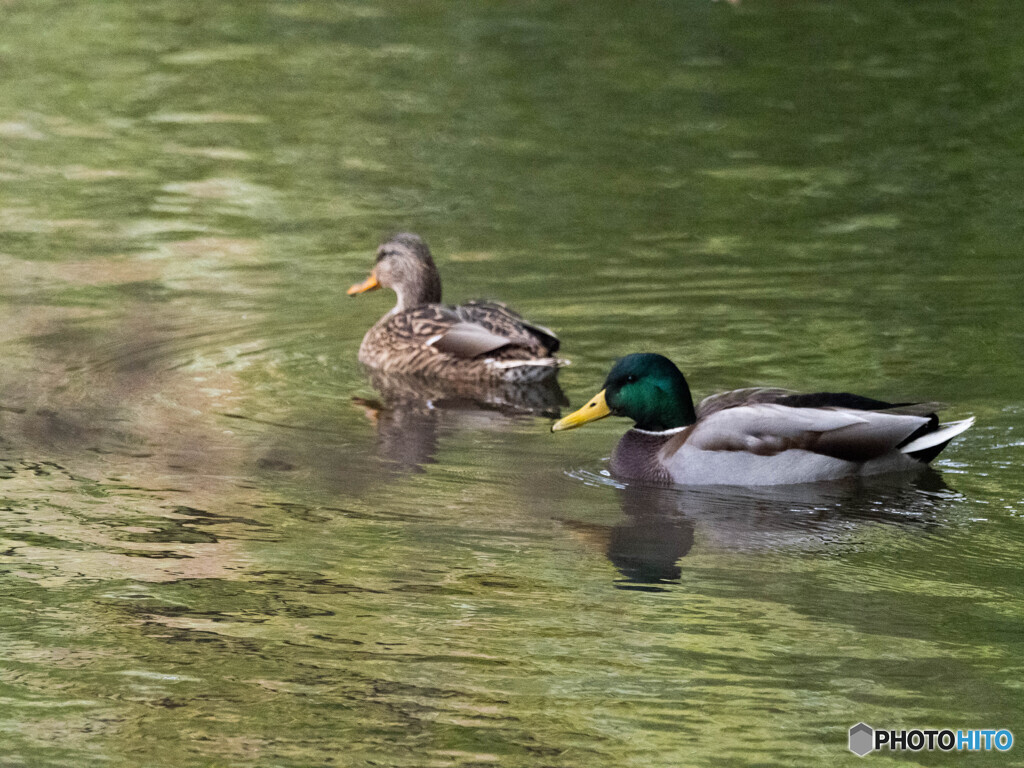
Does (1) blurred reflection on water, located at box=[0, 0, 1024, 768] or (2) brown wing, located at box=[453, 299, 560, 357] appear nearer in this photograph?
(1) blurred reflection on water, located at box=[0, 0, 1024, 768]

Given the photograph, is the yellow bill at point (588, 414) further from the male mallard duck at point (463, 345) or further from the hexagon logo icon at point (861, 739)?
the hexagon logo icon at point (861, 739)

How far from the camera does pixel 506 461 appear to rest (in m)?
8.73

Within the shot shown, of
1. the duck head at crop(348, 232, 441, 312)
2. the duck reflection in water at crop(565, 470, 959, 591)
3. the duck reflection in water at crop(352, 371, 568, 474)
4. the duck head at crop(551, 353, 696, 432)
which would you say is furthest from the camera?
the duck head at crop(348, 232, 441, 312)

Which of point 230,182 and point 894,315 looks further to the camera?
point 230,182

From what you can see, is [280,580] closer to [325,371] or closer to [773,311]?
[325,371]

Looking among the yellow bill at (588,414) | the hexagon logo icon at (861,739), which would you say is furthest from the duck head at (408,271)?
the hexagon logo icon at (861,739)

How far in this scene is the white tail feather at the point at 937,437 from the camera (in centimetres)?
816

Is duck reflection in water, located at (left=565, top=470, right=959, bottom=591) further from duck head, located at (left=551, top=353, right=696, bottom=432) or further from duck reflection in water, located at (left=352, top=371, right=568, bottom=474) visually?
duck reflection in water, located at (left=352, top=371, right=568, bottom=474)

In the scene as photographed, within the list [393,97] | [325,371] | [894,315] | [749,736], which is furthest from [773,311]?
[393,97]

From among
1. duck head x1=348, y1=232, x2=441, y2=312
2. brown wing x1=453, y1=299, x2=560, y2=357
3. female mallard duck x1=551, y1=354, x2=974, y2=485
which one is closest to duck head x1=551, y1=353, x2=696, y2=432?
female mallard duck x1=551, y1=354, x2=974, y2=485

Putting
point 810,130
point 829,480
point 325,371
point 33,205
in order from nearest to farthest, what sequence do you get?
1. point 829,480
2. point 325,371
3. point 33,205
4. point 810,130

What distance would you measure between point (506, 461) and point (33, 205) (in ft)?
25.3

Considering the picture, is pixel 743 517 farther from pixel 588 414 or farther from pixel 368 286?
pixel 368 286

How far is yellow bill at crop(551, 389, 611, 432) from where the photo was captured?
28.5ft
